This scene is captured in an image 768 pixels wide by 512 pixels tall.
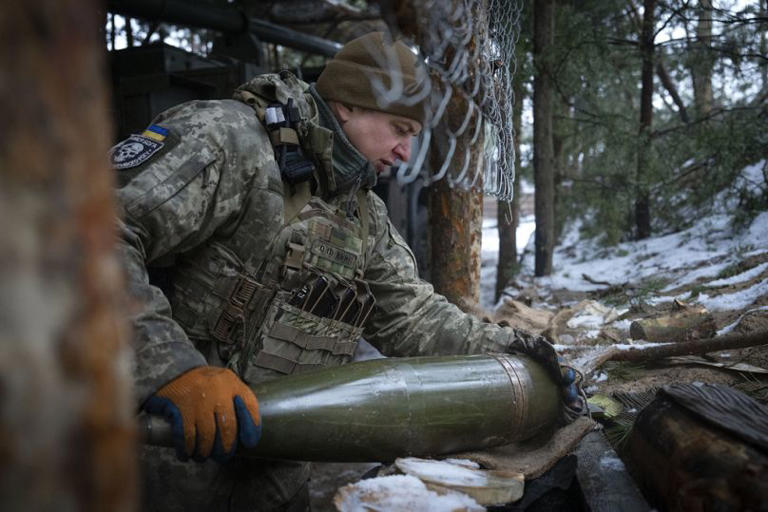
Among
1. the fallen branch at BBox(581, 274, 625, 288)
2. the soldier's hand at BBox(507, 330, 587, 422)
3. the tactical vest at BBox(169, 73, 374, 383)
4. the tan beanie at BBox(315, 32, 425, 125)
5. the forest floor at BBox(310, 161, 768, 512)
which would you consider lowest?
the fallen branch at BBox(581, 274, 625, 288)

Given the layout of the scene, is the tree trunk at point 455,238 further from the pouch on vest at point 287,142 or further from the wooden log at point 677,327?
the pouch on vest at point 287,142

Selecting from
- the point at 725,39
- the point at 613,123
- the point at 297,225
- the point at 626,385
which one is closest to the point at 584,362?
the point at 626,385

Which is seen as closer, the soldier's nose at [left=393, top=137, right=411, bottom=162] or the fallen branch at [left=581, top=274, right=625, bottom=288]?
the soldier's nose at [left=393, top=137, right=411, bottom=162]

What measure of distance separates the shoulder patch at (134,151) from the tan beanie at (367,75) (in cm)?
77

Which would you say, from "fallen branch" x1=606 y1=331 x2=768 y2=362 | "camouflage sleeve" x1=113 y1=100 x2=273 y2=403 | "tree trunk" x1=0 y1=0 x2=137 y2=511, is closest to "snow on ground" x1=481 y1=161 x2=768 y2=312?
"fallen branch" x1=606 y1=331 x2=768 y2=362

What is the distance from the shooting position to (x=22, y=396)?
0.56 metres

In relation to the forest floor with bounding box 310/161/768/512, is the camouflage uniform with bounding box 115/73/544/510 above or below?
above

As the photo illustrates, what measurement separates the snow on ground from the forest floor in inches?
0.6

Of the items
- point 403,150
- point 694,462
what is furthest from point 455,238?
point 694,462

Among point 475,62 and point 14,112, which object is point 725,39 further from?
point 14,112

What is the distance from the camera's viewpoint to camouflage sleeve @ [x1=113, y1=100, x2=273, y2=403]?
1774mm

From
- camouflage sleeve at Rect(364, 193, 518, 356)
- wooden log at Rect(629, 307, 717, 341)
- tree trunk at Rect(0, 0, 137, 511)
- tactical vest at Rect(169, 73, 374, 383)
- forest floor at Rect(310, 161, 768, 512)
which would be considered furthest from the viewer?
wooden log at Rect(629, 307, 717, 341)

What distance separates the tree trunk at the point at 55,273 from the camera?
556mm

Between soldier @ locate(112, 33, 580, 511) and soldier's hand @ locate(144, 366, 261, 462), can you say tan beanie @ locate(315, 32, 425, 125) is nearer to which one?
soldier @ locate(112, 33, 580, 511)
